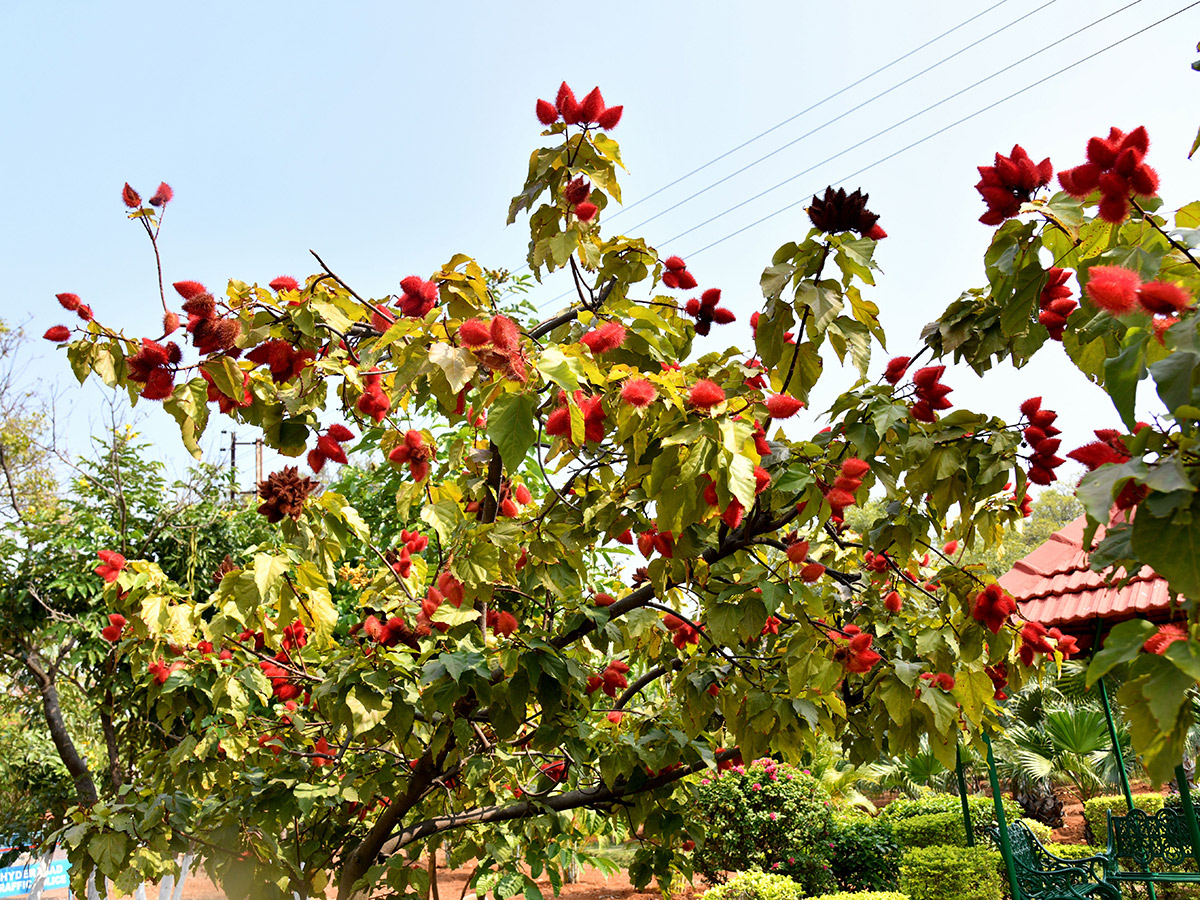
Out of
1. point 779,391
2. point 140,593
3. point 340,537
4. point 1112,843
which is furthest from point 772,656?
point 1112,843

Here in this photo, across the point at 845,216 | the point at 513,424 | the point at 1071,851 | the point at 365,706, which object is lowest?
the point at 1071,851

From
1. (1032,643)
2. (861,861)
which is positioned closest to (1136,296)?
(1032,643)

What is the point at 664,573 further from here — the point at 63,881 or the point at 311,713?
the point at 63,881

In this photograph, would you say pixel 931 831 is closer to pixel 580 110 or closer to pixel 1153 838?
pixel 1153 838

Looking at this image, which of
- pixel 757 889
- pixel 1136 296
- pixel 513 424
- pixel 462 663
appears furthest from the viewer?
pixel 757 889

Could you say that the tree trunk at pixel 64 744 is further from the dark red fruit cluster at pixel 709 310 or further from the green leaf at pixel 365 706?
the dark red fruit cluster at pixel 709 310

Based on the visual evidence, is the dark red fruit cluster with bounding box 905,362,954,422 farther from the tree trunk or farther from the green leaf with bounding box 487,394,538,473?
the tree trunk

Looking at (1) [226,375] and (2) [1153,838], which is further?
(2) [1153,838]

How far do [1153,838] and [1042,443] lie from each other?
551 cm

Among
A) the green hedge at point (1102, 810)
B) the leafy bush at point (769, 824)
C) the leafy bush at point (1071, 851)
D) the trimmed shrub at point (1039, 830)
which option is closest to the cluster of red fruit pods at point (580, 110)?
the leafy bush at point (769, 824)

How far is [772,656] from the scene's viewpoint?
2670 mm

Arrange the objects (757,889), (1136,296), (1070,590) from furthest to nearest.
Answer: (757,889), (1070,590), (1136,296)

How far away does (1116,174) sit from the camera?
1194 millimetres

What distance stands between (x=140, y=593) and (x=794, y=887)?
4993 mm
